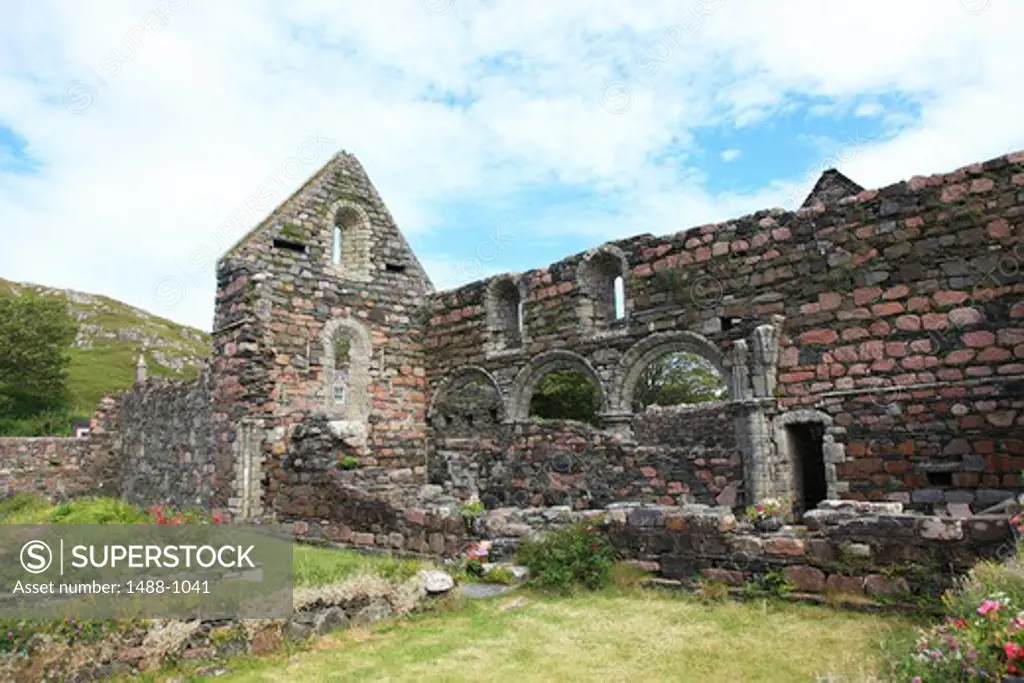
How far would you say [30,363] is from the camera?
46.7m

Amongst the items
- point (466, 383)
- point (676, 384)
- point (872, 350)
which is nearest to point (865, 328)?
point (872, 350)

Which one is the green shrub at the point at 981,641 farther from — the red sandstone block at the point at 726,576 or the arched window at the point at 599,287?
the arched window at the point at 599,287

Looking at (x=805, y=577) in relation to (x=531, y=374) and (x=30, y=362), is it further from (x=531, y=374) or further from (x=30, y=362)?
(x=30, y=362)

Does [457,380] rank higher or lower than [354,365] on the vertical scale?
lower

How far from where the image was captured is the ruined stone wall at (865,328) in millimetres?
10836

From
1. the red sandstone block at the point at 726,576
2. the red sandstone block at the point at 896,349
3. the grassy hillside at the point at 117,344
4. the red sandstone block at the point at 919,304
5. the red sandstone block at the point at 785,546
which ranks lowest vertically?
the red sandstone block at the point at 726,576

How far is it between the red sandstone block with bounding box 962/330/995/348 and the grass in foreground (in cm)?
659

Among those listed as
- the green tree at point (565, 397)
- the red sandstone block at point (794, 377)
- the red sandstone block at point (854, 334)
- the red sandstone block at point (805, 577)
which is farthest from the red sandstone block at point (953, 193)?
the green tree at point (565, 397)

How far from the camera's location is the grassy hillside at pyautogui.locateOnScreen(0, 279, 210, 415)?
251 feet

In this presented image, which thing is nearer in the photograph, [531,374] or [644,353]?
[644,353]

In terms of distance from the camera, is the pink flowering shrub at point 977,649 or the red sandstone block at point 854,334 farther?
the red sandstone block at point 854,334

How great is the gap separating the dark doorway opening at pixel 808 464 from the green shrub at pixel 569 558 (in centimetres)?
591

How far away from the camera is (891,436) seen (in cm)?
1145

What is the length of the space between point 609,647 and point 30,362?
2043 inches
